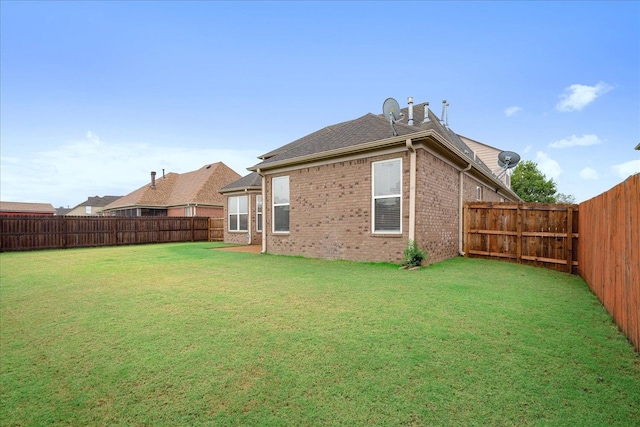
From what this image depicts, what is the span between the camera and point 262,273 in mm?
7102

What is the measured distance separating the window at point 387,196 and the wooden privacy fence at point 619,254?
394 centimetres

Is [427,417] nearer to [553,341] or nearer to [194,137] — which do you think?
[553,341]

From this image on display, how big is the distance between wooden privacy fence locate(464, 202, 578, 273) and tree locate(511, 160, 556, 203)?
31780 mm

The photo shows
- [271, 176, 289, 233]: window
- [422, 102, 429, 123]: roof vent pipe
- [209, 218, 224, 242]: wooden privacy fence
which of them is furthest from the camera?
[209, 218, 224, 242]: wooden privacy fence

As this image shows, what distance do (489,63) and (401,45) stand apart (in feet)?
13.0

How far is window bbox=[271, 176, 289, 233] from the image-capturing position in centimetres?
1077

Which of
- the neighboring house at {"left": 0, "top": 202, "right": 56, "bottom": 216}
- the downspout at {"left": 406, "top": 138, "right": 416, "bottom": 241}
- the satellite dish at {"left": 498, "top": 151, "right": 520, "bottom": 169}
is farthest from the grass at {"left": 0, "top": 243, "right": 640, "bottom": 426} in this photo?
the neighboring house at {"left": 0, "top": 202, "right": 56, "bottom": 216}

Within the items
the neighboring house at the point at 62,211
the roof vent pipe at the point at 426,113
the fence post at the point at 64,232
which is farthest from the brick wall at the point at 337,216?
the neighboring house at the point at 62,211

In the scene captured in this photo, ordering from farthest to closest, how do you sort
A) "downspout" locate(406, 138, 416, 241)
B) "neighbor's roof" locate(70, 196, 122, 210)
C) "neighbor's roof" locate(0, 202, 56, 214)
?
"neighbor's roof" locate(70, 196, 122, 210) → "neighbor's roof" locate(0, 202, 56, 214) → "downspout" locate(406, 138, 416, 241)

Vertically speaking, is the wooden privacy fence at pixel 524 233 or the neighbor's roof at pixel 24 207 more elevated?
the neighbor's roof at pixel 24 207

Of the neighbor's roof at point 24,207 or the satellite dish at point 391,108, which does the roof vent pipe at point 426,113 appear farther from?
the neighbor's roof at point 24,207

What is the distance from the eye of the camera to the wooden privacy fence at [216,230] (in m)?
20.8

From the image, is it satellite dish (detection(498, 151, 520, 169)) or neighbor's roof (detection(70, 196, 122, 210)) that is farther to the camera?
neighbor's roof (detection(70, 196, 122, 210))

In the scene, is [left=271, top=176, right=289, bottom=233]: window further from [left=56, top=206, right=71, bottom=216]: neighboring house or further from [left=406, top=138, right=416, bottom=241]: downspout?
[left=56, top=206, right=71, bottom=216]: neighboring house
